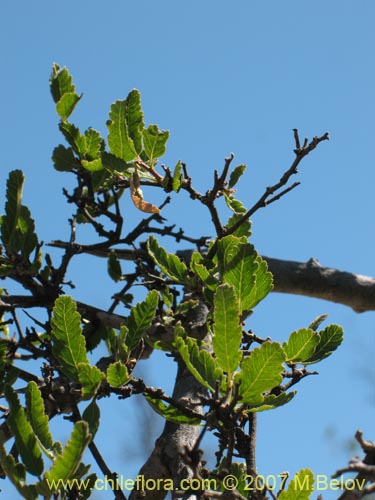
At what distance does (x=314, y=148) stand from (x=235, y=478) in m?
0.75

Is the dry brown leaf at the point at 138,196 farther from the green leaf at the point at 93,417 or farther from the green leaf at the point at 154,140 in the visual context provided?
the green leaf at the point at 93,417

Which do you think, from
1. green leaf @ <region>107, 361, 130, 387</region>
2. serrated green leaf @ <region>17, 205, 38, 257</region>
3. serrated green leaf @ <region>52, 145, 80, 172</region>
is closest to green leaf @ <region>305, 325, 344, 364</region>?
green leaf @ <region>107, 361, 130, 387</region>

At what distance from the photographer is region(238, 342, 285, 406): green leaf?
3.96 ft

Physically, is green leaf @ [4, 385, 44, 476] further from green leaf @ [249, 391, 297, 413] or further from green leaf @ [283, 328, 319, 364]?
green leaf @ [283, 328, 319, 364]

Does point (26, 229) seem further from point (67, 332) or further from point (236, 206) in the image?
point (67, 332)

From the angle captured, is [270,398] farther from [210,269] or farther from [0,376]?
[0,376]

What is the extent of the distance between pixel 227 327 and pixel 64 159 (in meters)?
0.99

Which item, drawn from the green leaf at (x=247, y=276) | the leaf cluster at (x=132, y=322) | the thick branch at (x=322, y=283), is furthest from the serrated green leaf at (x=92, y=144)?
the green leaf at (x=247, y=276)

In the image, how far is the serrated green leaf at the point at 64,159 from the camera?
203 centimetres

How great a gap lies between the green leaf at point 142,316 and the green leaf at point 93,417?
0.20 meters

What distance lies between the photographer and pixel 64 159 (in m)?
2.04

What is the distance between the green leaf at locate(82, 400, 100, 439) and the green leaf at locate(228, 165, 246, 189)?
0.81 metres

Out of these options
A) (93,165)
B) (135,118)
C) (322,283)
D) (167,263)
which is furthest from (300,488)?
(322,283)

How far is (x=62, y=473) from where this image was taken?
111cm
